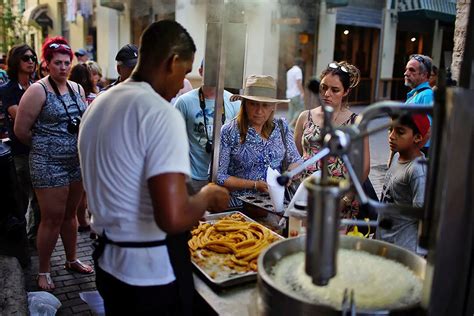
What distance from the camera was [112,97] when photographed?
1.57 meters

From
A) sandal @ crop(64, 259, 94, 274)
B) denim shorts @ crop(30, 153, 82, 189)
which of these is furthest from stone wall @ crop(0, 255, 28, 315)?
denim shorts @ crop(30, 153, 82, 189)

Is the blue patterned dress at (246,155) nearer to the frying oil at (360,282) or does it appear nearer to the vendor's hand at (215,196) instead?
the vendor's hand at (215,196)

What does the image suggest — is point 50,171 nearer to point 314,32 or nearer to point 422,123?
point 422,123

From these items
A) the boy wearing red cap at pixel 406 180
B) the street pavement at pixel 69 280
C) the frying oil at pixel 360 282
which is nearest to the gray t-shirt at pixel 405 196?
the boy wearing red cap at pixel 406 180

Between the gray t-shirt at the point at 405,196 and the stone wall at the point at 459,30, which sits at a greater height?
the stone wall at the point at 459,30

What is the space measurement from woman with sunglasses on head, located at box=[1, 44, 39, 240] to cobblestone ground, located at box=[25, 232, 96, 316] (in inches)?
19.1

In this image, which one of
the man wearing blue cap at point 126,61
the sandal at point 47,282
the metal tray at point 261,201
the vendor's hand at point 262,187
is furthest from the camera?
the man wearing blue cap at point 126,61

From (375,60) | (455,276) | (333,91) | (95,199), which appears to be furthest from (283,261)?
(375,60)

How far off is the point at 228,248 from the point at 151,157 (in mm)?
720

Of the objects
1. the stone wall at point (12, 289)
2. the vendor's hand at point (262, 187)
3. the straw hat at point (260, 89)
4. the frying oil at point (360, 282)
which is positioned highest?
the straw hat at point (260, 89)

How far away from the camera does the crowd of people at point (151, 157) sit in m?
1.48

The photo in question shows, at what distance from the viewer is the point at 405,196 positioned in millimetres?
2266

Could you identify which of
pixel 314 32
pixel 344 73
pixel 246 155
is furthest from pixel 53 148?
pixel 314 32

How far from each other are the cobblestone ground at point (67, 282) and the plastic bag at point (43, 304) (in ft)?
0.44
